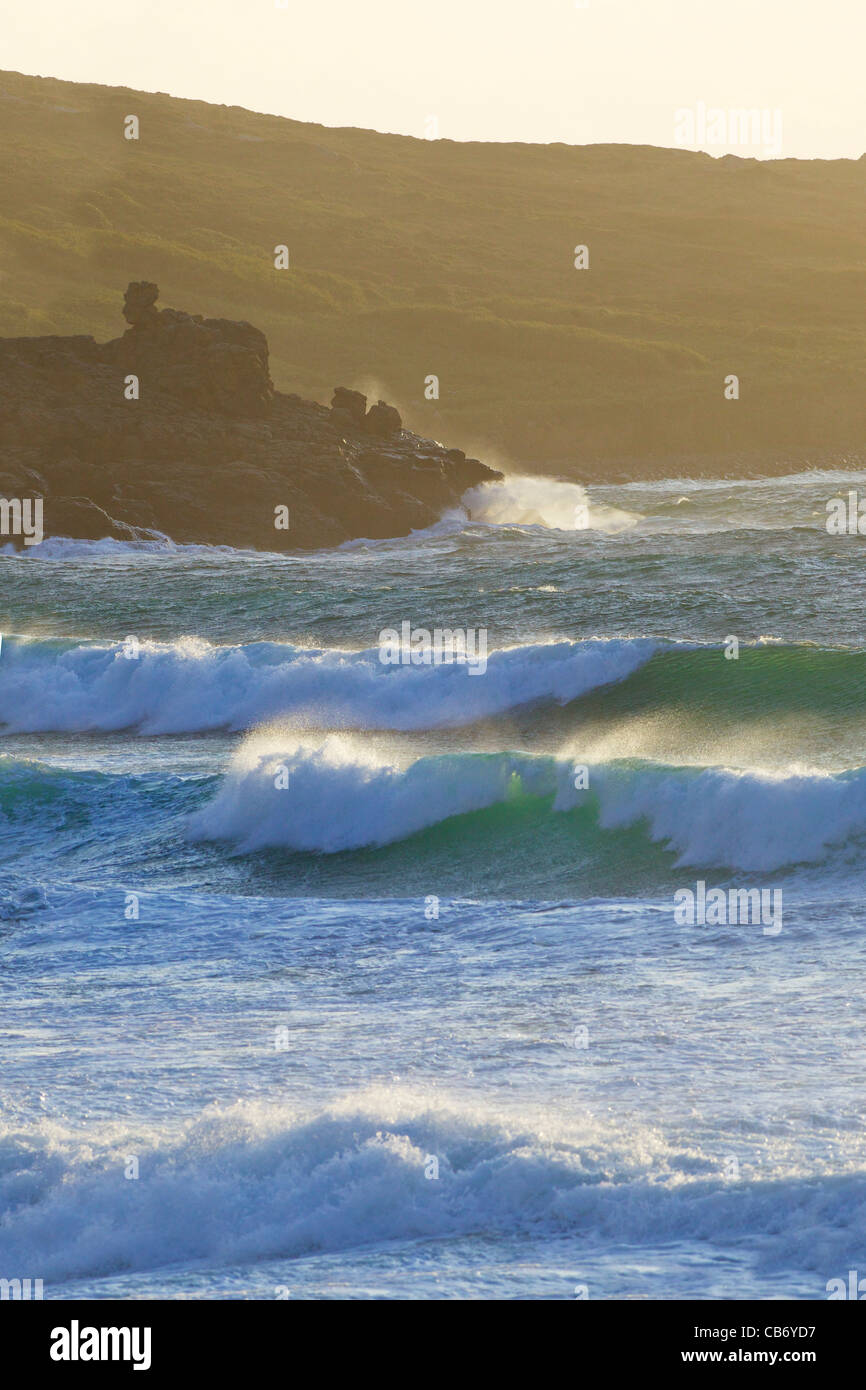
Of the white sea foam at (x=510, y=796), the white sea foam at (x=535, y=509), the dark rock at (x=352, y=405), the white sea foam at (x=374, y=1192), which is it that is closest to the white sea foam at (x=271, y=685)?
the white sea foam at (x=510, y=796)

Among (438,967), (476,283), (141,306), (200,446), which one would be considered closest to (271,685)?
(438,967)

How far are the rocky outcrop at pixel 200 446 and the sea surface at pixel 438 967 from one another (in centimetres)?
2720

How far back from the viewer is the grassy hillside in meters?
114

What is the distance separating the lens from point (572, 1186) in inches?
288

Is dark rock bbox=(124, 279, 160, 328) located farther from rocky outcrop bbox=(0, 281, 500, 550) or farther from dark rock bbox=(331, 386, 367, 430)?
dark rock bbox=(331, 386, 367, 430)

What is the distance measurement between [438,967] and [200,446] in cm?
4984

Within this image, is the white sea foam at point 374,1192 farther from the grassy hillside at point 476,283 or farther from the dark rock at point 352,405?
the grassy hillside at point 476,283

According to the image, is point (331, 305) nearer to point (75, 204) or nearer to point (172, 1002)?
point (75, 204)

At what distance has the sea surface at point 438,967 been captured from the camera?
7.16 meters

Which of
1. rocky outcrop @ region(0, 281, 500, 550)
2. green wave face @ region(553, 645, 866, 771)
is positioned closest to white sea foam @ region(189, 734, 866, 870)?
green wave face @ region(553, 645, 866, 771)

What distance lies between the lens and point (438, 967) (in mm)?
11625

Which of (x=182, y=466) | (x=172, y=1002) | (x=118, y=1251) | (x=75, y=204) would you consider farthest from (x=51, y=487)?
(x=75, y=204)

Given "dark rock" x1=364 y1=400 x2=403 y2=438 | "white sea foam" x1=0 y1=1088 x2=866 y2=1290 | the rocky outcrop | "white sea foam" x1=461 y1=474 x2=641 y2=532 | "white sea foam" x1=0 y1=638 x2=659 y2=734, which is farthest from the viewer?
"dark rock" x1=364 y1=400 x2=403 y2=438

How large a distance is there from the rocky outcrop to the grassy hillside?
4309cm
